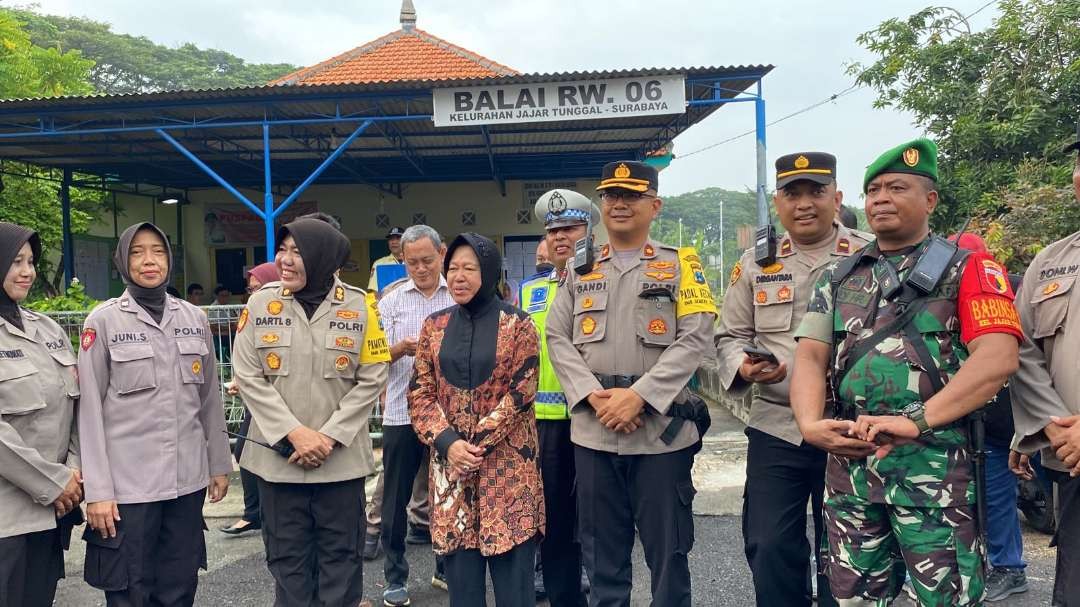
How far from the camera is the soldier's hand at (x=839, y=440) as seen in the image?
2086 mm

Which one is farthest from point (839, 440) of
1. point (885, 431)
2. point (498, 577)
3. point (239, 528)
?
point (239, 528)

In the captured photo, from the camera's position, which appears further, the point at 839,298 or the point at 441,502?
the point at 441,502

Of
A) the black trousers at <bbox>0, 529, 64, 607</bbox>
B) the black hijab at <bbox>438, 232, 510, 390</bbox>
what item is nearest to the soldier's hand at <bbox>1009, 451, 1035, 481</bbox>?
the black hijab at <bbox>438, 232, 510, 390</bbox>

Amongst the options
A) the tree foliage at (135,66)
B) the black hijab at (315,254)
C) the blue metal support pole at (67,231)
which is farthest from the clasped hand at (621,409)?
the tree foliage at (135,66)

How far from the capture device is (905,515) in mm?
2096

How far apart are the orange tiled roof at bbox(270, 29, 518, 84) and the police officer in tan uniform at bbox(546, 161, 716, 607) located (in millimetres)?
11040

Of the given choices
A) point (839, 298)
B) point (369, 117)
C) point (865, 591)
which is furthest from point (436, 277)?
point (369, 117)

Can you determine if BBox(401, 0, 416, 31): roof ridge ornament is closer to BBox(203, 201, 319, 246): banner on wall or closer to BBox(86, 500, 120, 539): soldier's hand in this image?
BBox(203, 201, 319, 246): banner on wall

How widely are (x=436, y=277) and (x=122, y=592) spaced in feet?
6.89

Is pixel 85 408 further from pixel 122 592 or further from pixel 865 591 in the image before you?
pixel 865 591

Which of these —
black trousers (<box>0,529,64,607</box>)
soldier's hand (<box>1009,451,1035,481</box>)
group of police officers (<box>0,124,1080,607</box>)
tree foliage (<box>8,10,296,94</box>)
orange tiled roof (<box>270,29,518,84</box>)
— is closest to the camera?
soldier's hand (<box>1009,451,1035,481</box>)

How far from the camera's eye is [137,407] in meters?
2.83

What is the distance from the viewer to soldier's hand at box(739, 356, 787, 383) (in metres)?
2.70

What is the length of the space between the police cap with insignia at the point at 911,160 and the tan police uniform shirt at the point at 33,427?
300 centimetres
